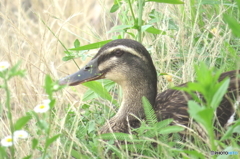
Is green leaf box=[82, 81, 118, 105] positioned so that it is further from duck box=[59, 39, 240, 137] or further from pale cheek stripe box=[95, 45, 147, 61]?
pale cheek stripe box=[95, 45, 147, 61]

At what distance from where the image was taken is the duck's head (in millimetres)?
3371

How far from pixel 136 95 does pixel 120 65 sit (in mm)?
220

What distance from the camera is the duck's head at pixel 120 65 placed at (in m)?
3.37

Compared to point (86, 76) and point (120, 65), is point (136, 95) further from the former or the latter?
point (86, 76)

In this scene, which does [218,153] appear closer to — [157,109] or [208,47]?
[157,109]

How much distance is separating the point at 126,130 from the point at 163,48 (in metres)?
0.91

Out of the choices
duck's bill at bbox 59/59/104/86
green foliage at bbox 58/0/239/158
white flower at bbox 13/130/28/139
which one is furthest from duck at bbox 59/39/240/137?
white flower at bbox 13/130/28/139

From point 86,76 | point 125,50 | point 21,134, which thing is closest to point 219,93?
point 21,134

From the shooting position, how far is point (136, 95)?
347 cm

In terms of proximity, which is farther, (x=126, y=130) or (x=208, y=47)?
(x=208, y=47)

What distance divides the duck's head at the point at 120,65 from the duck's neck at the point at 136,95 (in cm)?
1

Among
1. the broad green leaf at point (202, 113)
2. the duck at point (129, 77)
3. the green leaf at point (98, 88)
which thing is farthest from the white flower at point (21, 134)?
the green leaf at point (98, 88)

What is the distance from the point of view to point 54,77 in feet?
12.8

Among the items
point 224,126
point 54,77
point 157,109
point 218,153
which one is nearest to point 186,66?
point 157,109
